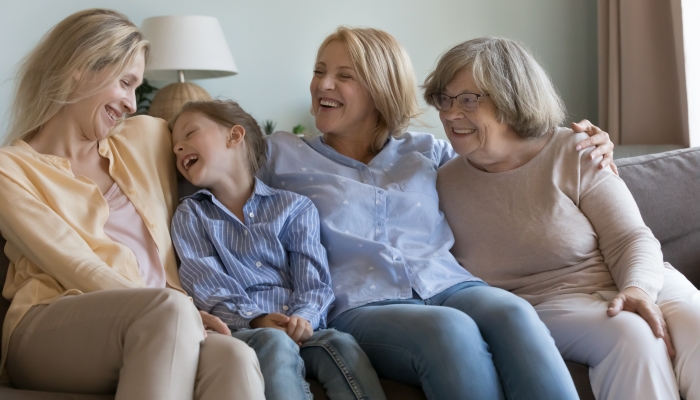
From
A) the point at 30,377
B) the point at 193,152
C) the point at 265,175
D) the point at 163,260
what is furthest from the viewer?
the point at 265,175

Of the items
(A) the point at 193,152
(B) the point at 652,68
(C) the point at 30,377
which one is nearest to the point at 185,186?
→ (A) the point at 193,152

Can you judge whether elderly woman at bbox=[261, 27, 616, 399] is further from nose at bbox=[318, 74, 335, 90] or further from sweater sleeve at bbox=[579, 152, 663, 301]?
sweater sleeve at bbox=[579, 152, 663, 301]

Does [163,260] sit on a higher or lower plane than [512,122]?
lower

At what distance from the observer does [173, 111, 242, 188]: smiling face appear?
174 centimetres

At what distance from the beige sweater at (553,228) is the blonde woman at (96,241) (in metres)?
0.69

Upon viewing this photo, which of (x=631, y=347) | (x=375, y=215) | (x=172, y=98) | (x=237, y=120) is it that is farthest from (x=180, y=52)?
(x=631, y=347)

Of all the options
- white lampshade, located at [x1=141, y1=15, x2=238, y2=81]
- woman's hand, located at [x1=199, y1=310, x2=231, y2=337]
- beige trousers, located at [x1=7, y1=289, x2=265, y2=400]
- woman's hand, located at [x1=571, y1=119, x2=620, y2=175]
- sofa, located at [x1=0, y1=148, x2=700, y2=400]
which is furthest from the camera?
white lampshade, located at [x1=141, y1=15, x2=238, y2=81]

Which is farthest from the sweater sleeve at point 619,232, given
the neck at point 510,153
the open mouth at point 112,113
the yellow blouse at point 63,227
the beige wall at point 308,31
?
the beige wall at point 308,31

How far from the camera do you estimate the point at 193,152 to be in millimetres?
1765

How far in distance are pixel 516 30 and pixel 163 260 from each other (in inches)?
120

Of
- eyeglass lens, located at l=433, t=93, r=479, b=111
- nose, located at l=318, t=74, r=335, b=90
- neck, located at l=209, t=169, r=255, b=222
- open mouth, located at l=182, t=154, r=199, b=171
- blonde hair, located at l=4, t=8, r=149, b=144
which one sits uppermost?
blonde hair, located at l=4, t=8, r=149, b=144

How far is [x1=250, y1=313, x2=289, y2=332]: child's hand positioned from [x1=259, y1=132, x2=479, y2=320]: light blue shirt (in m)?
0.17

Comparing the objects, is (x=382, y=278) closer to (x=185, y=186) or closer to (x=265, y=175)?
(x=265, y=175)

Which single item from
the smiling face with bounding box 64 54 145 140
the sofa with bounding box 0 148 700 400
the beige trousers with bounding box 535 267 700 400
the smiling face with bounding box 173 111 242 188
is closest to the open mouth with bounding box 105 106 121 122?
the smiling face with bounding box 64 54 145 140
